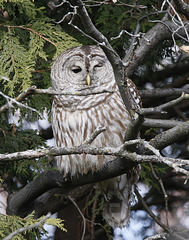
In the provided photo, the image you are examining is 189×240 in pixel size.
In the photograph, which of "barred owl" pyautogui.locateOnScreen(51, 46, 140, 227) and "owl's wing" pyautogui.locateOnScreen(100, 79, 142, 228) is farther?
"owl's wing" pyautogui.locateOnScreen(100, 79, 142, 228)

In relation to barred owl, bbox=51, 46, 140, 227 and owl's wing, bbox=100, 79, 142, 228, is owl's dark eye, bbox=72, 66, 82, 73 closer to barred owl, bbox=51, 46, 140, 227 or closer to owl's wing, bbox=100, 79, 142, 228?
barred owl, bbox=51, 46, 140, 227

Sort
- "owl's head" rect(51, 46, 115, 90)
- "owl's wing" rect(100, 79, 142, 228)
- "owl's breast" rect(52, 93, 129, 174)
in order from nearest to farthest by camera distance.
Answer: "owl's breast" rect(52, 93, 129, 174), "owl's head" rect(51, 46, 115, 90), "owl's wing" rect(100, 79, 142, 228)

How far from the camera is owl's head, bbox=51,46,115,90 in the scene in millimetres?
4484

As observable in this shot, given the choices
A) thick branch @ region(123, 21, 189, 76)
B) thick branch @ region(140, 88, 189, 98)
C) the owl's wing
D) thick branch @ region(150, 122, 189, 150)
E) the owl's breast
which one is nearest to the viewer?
thick branch @ region(150, 122, 189, 150)

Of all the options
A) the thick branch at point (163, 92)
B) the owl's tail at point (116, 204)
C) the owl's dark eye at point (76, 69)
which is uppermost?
the owl's dark eye at point (76, 69)

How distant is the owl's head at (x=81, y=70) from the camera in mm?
4484

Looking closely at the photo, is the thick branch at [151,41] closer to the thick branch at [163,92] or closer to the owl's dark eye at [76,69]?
the thick branch at [163,92]

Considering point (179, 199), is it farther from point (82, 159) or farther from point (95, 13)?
point (95, 13)

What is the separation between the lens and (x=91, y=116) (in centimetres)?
416

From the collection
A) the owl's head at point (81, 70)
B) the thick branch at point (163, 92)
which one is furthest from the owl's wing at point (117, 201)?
the thick branch at point (163, 92)

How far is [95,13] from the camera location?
5648 mm

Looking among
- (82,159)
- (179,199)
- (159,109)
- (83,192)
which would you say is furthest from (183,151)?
(159,109)

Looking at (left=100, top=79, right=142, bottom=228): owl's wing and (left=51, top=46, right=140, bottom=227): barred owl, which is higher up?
(left=51, top=46, right=140, bottom=227): barred owl

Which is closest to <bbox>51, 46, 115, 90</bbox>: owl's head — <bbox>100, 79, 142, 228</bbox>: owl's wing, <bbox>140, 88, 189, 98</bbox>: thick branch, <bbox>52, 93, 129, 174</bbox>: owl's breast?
<bbox>52, 93, 129, 174</bbox>: owl's breast
